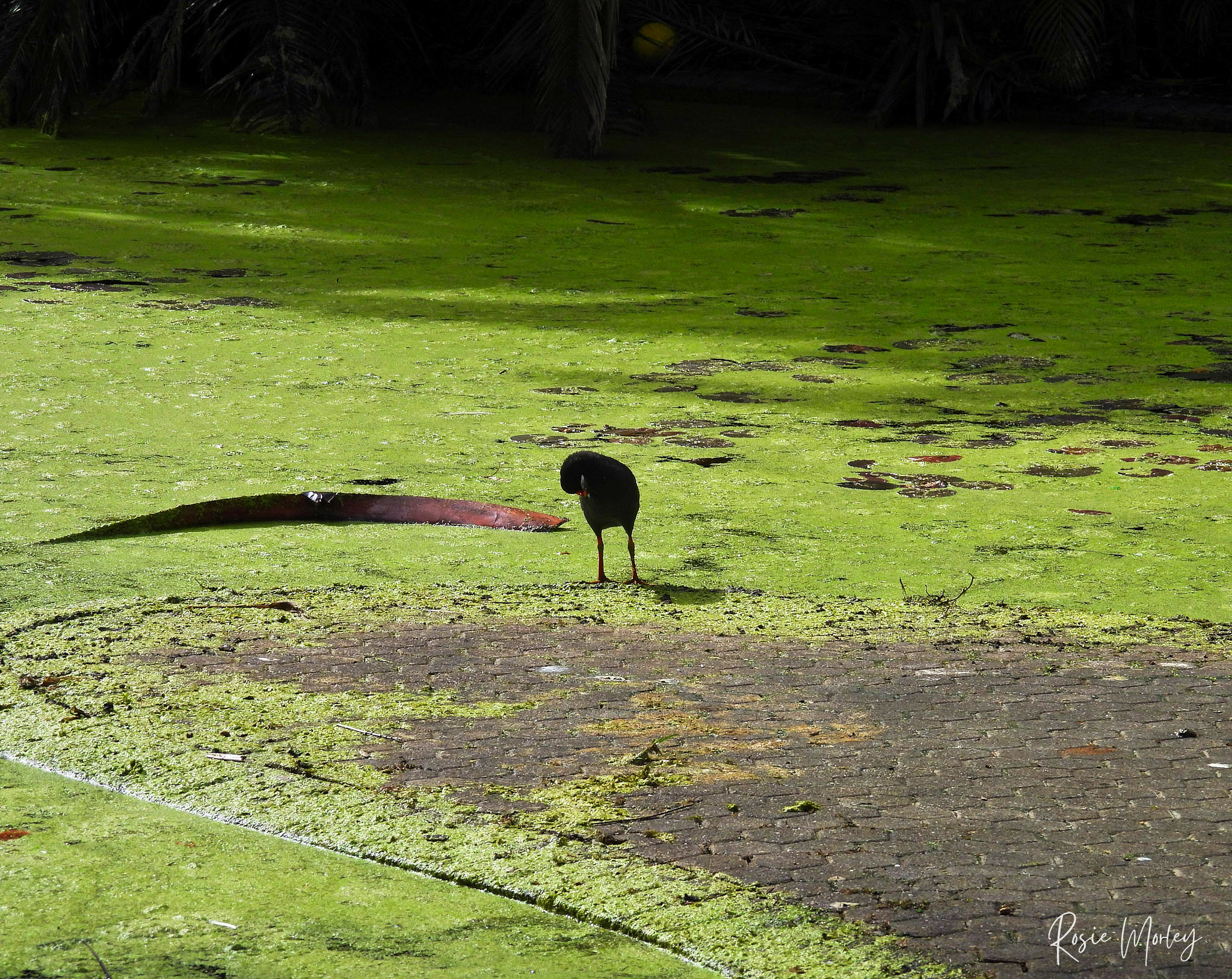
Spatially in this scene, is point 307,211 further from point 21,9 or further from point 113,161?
point 21,9

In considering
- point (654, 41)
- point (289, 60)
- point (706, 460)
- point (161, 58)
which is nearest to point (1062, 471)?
point (706, 460)

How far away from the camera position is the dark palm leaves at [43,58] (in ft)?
29.2

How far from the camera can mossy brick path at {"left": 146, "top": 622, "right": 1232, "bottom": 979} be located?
168cm

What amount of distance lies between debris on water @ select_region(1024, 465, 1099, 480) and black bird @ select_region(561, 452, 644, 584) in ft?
4.24

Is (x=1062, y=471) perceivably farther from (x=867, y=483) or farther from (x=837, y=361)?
(x=837, y=361)

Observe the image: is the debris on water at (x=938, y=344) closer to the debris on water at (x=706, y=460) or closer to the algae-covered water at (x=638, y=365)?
the algae-covered water at (x=638, y=365)

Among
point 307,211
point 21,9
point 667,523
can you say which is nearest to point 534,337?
point 667,523

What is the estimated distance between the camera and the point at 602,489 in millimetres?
2879

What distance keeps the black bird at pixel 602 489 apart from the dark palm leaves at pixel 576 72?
6140 mm

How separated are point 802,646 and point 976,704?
1.24ft

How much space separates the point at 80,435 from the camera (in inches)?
157

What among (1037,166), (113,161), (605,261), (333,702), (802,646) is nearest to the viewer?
(333,702)

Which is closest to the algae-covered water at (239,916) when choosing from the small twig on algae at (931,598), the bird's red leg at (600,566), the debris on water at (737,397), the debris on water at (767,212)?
the bird's red leg at (600,566)

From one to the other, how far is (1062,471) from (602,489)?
1.45 meters
